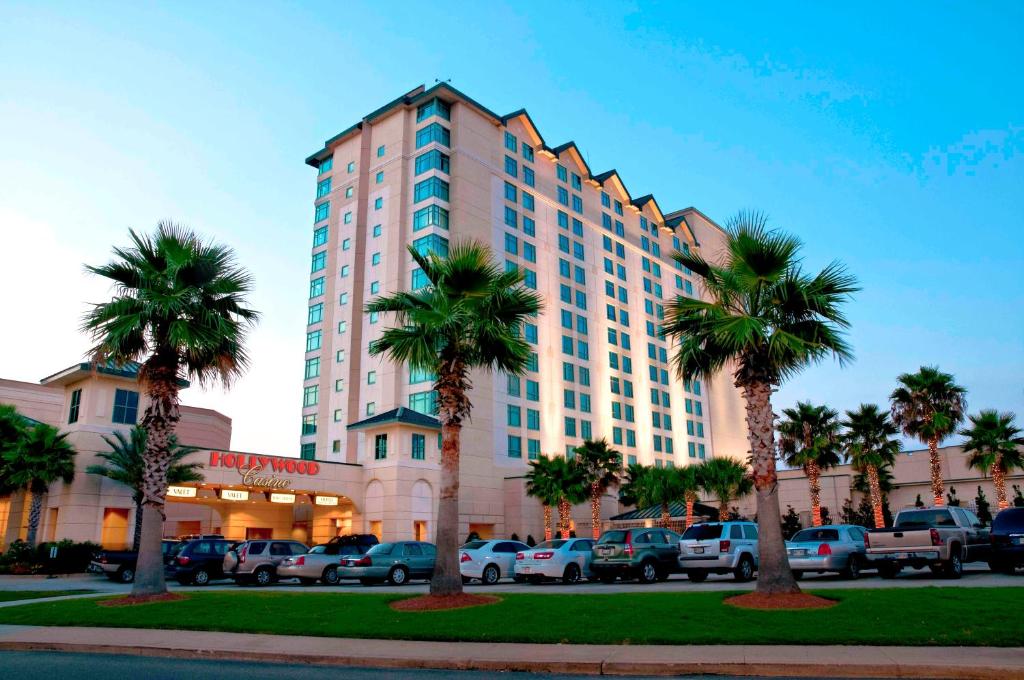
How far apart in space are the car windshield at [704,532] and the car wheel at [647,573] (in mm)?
1646

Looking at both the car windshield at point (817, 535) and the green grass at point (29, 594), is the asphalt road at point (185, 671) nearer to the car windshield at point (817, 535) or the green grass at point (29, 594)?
the green grass at point (29, 594)

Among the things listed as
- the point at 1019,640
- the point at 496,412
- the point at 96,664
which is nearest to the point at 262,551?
the point at 96,664

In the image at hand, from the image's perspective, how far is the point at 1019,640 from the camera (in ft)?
37.7

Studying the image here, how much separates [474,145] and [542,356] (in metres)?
20.2

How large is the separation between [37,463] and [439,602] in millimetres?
29201

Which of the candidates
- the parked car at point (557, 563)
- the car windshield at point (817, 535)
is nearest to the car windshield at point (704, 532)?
the car windshield at point (817, 535)

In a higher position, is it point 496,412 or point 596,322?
point 596,322

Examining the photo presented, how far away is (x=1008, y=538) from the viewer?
2261 centimetres

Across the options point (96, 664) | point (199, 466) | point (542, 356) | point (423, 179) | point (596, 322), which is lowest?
point (96, 664)

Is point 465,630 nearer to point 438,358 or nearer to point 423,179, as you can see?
point 438,358

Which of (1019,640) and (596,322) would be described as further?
(596,322)

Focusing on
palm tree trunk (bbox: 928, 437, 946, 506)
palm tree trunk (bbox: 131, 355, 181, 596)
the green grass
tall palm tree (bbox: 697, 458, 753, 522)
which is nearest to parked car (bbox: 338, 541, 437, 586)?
palm tree trunk (bbox: 131, 355, 181, 596)

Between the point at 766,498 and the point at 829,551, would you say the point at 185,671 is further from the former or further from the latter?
the point at 829,551

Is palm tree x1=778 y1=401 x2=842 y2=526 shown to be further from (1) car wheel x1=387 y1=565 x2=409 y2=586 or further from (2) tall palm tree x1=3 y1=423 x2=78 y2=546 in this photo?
(2) tall palm tree x1=3 y1=423 x2=78 y2=546
